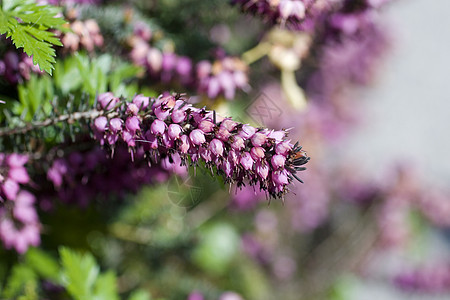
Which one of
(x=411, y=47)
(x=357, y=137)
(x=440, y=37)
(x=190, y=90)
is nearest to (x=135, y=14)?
(x=190, y=90)

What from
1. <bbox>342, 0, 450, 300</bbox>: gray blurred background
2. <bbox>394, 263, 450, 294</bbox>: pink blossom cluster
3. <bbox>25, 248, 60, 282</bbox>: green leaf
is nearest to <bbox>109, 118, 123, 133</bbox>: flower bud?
<bbox>25, 248, 60, 282</bbox>: green leaf

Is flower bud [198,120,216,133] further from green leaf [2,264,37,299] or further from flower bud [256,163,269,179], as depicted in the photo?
green leaf [2,264,37,299]

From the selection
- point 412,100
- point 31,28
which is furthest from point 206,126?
point 412,100

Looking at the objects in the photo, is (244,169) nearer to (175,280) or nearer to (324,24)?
(324,24)

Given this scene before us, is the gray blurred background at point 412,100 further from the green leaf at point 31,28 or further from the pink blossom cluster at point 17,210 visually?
the green leaf at point 31,28

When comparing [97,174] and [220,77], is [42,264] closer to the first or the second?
[97,174]

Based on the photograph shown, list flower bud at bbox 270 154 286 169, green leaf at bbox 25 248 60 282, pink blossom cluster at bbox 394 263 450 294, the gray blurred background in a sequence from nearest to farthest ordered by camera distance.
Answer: flower bud at bbox 270 154 286 169 → green leaf at bbox 25 248 60 282 → pink blossom cluster at bbox 394 263 450 294 → the gray blurred background
